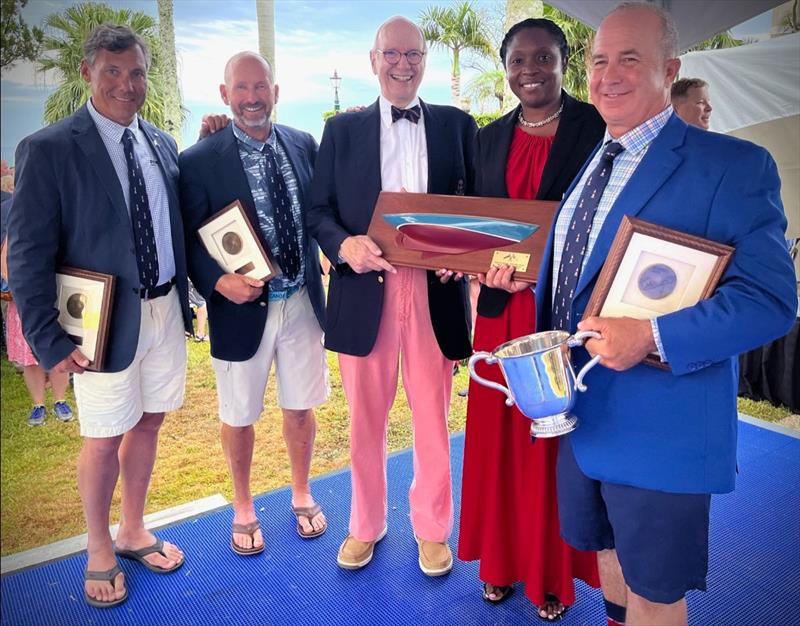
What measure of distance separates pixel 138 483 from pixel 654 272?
8.00 feet

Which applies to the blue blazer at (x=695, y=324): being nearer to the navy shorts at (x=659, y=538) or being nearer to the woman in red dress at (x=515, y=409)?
the navy shorts at (x=659, y=538)

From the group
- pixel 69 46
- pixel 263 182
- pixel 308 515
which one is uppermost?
pixel 69 46

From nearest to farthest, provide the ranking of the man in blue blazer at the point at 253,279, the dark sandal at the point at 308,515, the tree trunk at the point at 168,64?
the man in blue blazer at the point at 253,279 → the dark sandal at the point at 308,515 → the tree trunk at the point at 168,64

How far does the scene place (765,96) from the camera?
17.7ft

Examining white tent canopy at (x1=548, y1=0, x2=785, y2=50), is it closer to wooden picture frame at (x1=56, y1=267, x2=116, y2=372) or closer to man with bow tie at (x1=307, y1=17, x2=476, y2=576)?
man with bow tie at (x1=307, y1=17, x2=476, y2=576)

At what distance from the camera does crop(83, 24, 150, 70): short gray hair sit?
2480 mm

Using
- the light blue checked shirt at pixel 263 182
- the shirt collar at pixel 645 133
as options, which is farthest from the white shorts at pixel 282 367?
the shirt collar at pixel 645 133

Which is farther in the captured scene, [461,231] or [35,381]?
[35,381]

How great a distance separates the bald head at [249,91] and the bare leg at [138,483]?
4.60 ft

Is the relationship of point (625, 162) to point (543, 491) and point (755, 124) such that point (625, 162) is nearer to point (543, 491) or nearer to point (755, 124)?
point (543, 491)

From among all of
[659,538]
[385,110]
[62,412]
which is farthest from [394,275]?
[62,412]

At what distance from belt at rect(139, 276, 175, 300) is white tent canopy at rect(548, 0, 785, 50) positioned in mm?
2596

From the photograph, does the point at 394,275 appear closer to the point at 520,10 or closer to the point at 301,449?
the point at 301,449

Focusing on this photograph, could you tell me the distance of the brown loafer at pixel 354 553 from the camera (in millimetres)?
2930
